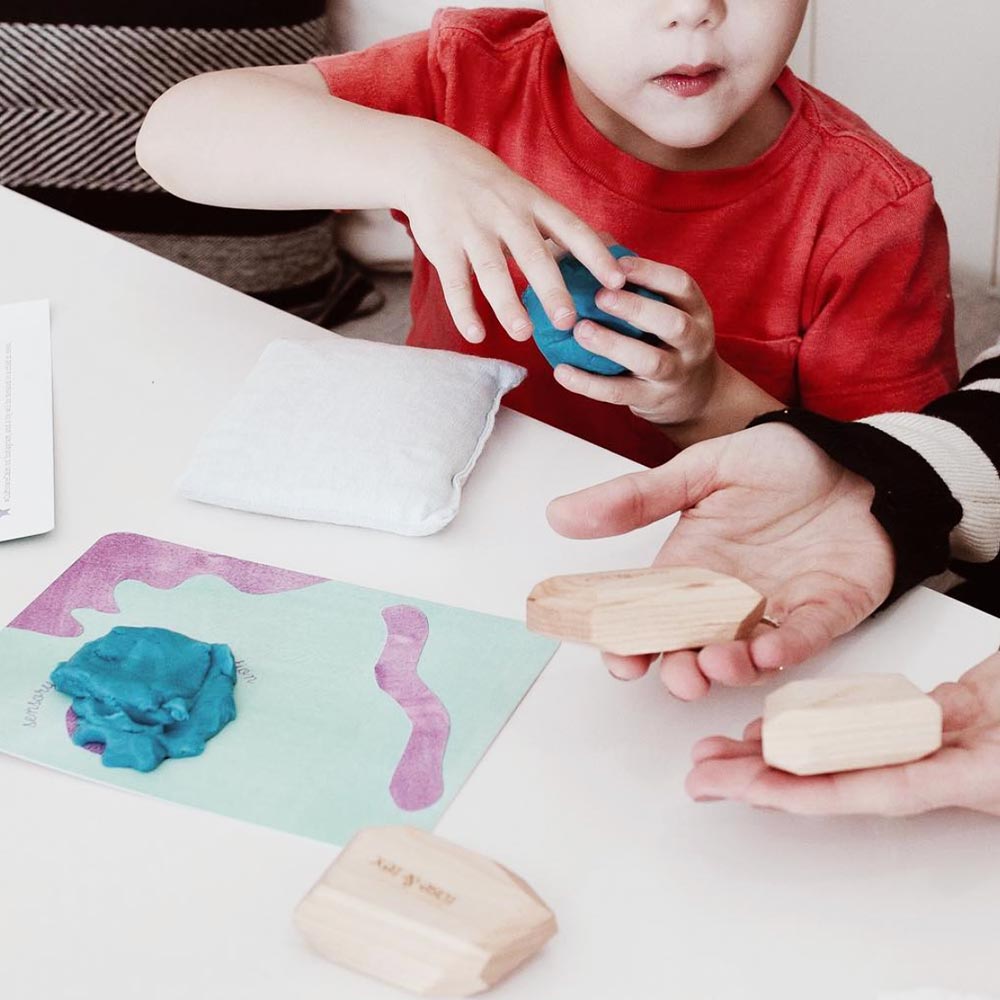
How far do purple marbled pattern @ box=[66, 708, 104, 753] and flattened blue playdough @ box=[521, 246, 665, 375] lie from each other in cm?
30

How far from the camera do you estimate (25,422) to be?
2.46 feet

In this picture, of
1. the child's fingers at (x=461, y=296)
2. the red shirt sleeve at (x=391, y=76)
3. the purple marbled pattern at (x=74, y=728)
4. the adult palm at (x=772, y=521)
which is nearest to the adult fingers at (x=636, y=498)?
the adult palm at (x=772, y=521)

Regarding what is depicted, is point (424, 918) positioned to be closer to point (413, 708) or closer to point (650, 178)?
point (413, 708)

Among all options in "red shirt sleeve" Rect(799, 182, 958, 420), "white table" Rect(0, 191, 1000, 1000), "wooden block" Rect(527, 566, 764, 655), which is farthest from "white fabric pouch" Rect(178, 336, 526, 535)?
"red shirt sleeve" Rect(799, 182, 958, 420)

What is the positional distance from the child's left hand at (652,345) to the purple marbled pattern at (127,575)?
19 cm

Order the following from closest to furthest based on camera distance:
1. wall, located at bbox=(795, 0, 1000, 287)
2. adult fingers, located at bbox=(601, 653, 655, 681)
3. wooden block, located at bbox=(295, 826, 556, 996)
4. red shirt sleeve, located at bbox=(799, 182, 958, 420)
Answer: wooden block, located at bbox=(295, 826, 556, 996) → adult fingers, located at bbox=(601, 653, 655, 681) → red shirt sleeve, located at bbox=(799, 182, 958, 420) → wall, located at bbox=(795, 0, 1000, 287)

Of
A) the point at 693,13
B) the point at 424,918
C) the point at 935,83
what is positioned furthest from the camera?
the point at 935,83

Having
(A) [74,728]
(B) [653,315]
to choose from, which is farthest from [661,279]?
(A) [74,728]

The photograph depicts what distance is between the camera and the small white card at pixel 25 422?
2.23 feet

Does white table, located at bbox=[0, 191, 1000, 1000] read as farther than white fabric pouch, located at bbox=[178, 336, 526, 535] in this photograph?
No

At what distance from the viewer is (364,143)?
31.1 inches

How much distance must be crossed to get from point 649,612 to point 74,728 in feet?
0.81

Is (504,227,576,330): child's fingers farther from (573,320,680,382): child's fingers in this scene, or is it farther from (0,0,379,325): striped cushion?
(0,0,379,325): striped cushion

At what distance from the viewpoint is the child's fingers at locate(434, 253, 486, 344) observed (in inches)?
25.9
